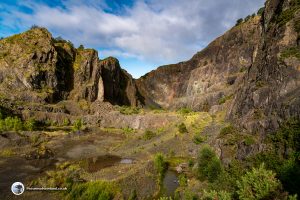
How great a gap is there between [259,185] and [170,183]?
94.7 ft

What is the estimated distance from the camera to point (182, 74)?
186500 mm

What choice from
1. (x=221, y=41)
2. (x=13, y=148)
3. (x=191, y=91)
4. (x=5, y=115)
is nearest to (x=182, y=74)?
(x=191, y=91)

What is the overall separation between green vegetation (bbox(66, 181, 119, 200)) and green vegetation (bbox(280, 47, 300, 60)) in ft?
136

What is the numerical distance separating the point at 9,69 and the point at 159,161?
4023 inches

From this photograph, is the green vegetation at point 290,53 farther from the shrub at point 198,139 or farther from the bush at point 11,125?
the bush at point 11,125

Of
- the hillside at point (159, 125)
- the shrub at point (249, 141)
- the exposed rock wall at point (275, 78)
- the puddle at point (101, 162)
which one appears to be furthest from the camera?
the puddle at point (101, 162)

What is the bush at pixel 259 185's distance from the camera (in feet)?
71.9

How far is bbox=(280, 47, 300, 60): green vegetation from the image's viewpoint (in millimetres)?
51209

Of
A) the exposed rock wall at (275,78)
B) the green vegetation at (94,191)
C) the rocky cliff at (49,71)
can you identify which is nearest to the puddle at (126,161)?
the green vegetation at (94,191)

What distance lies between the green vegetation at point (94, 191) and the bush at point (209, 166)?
15.0 metres

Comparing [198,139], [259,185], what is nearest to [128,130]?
[198,139]

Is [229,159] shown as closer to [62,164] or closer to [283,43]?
[283,43]

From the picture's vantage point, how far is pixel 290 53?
52812mm

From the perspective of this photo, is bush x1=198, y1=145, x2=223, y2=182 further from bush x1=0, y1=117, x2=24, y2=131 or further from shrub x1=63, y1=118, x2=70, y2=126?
shrub x1=63, y1=118, x2=70, y2=126
